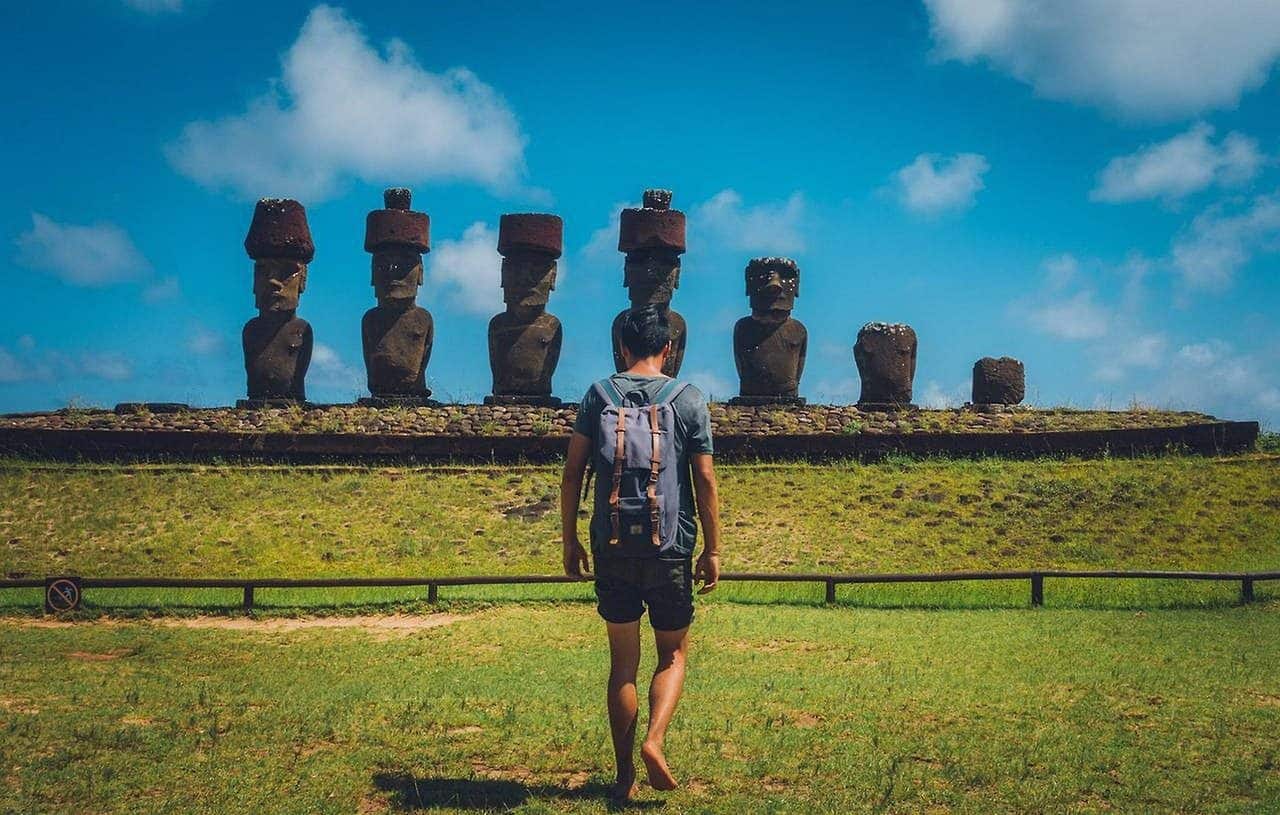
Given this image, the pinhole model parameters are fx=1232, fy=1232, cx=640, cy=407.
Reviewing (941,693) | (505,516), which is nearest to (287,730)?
(941,693)

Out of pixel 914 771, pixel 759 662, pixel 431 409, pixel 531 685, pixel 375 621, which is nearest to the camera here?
pixel 914 771

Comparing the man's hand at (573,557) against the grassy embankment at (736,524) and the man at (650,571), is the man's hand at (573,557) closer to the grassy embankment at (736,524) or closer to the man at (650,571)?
the man at (650,571)

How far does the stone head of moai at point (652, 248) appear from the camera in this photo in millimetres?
24906

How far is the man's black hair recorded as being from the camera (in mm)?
5637

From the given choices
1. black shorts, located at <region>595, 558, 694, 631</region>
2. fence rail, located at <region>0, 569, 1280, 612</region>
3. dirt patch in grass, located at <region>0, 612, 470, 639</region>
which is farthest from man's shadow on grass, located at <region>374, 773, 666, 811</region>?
fence rail, located at <region>0, 569, 1280, 612</region>

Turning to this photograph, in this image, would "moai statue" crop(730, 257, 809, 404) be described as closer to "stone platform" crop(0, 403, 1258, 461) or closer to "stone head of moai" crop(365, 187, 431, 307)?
"stone platform" crop(0, 403, 1258, 461)

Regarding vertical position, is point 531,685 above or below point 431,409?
below

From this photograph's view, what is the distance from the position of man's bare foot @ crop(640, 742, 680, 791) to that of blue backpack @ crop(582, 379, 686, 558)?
80cm

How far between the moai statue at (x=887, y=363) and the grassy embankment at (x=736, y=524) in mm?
2728

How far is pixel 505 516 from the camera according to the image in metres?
19.4

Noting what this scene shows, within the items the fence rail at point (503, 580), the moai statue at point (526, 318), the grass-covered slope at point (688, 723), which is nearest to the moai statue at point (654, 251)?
the moai statue at point (526, 318)

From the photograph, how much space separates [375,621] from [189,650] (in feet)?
9.64

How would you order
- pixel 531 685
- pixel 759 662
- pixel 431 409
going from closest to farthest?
pixel 531 685
pixel 759 662
pixel 431 409

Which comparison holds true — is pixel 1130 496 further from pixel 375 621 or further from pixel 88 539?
pixel 88 539
